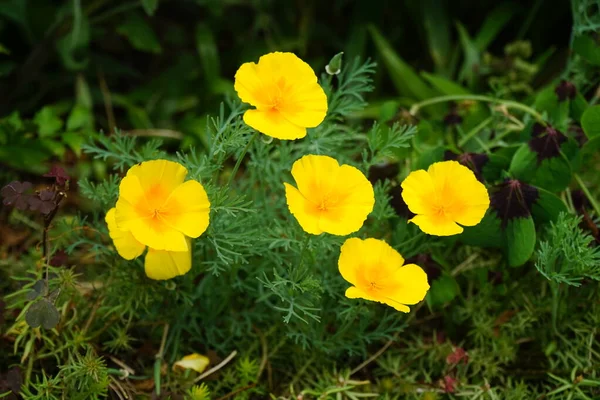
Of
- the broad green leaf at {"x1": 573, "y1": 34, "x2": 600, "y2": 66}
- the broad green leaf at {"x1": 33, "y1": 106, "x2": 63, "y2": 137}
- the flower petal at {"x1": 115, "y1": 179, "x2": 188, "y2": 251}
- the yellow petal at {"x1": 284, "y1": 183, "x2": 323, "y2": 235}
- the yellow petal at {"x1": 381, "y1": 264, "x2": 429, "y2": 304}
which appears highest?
the broad green leaf at {"x1": 573, "y1": 34, "x2": 600, "y2": 66}

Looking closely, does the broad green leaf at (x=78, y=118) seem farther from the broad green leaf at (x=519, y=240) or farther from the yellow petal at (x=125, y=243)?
the broad green leaf at (x=519, y=240)

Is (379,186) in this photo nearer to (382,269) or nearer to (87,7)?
(382,269)

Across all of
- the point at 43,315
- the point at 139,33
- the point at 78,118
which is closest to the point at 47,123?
the point at 78,118

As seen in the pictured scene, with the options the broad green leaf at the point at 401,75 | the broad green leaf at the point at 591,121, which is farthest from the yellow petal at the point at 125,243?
the broad green leaf at the point at 401,75

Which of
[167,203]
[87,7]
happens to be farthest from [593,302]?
[87,7]

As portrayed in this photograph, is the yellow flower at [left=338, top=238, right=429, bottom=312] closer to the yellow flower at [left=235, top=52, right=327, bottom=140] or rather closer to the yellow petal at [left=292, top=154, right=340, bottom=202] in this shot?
the yellow petal at [left=292, top=154, right=340, bottom=202]

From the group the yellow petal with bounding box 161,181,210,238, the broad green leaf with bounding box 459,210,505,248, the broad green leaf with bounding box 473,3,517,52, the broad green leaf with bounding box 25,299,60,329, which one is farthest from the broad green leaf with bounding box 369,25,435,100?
the broad green leaf with bounding box 25,299,60,329
